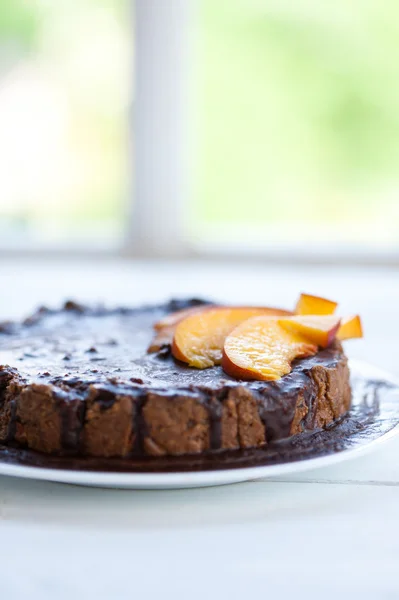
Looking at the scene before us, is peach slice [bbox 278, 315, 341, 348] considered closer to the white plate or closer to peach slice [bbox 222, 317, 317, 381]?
peach slice [bbox 222, 317, 317, 381]

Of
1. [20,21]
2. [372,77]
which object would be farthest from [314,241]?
[20,21]

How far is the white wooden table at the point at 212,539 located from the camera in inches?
39.4

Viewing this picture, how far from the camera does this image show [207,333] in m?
1.55

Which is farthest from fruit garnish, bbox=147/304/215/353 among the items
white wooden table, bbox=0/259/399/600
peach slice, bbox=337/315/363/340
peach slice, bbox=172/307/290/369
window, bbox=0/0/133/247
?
window, bbox=0/0/133/247

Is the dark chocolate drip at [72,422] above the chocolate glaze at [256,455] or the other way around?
above

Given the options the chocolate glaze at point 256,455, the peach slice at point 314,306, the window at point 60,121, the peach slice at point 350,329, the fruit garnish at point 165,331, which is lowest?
the chocolate glaze at point 256,455

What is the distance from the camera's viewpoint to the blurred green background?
5176mm

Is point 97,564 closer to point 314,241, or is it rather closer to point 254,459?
point 254,459

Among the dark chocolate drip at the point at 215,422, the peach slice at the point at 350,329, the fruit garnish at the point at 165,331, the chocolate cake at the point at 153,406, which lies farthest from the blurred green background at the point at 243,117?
the dark chocolate drip at the point at 215,422

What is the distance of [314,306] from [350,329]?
0.08m

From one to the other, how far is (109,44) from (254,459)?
4311 mm

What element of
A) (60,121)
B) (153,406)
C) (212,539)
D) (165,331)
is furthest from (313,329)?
(60,121)

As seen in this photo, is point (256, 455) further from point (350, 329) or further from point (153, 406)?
point (350, 329)

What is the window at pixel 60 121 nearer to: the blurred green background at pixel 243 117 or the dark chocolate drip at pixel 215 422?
the blurred green background at pixel 243 117
